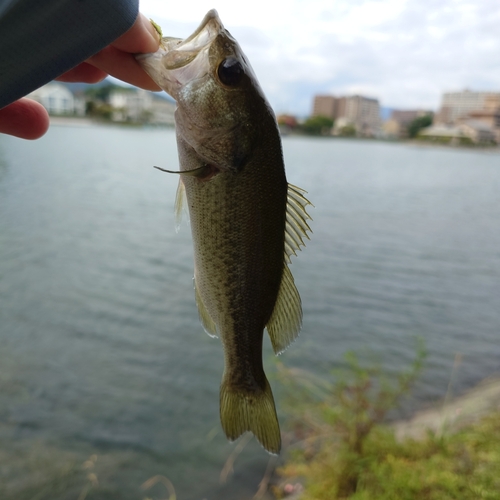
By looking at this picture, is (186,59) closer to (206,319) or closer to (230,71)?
(230,71)

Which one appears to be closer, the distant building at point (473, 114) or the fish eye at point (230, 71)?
the fish eye at point (230, 71)

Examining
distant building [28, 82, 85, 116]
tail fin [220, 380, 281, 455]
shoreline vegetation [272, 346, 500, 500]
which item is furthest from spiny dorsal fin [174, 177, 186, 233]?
distant building [28, 82, 85, 116]

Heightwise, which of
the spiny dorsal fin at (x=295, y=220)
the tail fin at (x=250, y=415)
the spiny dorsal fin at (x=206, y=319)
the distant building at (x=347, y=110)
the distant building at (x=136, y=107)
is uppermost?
the distant building at (x=347, y=110)

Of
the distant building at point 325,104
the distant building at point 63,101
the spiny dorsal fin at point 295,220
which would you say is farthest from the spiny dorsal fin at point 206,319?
the distant building at point 325,104

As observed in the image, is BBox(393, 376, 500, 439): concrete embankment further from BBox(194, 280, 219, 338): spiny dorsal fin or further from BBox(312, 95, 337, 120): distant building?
BBox(312, 95, 337, 120): distant building

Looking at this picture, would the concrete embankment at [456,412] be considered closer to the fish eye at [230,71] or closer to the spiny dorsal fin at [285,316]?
the spiny dorsal fin at [285,316]

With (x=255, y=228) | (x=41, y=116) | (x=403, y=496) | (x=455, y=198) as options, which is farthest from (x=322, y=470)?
(x=455, y=198)

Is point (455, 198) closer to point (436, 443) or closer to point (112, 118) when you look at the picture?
point (436, 443)
